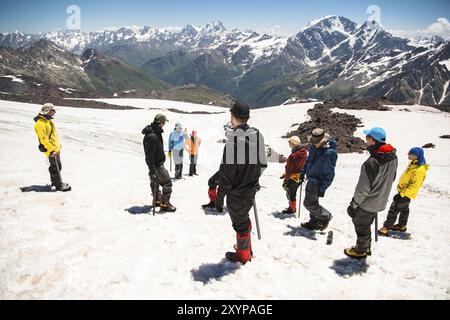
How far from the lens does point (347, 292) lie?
6.04m

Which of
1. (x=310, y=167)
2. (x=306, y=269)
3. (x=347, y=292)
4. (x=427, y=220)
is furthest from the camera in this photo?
(x=427, y=220)

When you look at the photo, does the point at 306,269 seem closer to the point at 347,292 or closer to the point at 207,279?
the point at 347,292

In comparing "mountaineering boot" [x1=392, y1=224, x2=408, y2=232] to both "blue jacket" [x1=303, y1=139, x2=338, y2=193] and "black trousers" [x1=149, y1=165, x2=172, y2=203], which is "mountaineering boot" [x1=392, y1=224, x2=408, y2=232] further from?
"black trousers" [x1=149, y1=165, x2=172, y2=203]

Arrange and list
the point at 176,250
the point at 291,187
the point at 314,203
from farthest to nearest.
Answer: the point at 291,187, the point at 314,203, the point at 176,250

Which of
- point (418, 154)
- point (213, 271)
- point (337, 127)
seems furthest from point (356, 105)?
point (213, 271)

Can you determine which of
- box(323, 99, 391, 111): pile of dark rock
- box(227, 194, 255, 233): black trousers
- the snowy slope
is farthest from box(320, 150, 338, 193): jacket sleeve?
box(323, 99, 391, 111): pile of dark rock

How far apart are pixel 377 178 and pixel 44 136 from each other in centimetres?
1064

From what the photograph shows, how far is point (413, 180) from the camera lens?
31.0 ft

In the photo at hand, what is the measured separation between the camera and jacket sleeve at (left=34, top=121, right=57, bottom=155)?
1064 centimetres

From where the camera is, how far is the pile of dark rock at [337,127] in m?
27.7

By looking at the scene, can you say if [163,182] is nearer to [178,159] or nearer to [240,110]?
[240,110]

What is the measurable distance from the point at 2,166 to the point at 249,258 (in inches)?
500
